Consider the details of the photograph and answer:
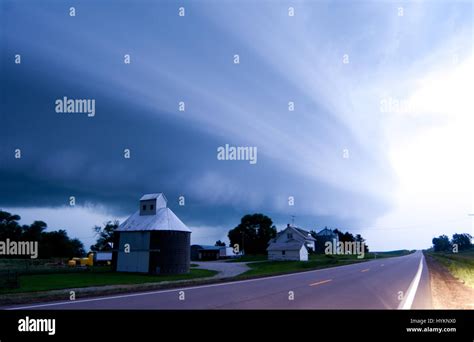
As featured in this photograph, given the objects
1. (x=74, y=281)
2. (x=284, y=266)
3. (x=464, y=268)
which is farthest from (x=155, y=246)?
(x=464, y=268)

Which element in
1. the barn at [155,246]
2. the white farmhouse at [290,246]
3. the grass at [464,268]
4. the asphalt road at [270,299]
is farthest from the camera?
the white farmhouse at [290,246]

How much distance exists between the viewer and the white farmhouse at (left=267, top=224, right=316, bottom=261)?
55844 millimetres

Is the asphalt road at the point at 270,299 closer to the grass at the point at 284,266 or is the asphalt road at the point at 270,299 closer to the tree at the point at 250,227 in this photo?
the tree at the point at 250,227

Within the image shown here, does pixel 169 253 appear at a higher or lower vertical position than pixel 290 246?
higher

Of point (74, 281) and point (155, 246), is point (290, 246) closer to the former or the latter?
point (155, 246)

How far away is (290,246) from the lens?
2245 inches

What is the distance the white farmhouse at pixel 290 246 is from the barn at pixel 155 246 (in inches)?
1127

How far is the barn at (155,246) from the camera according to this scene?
2805cm

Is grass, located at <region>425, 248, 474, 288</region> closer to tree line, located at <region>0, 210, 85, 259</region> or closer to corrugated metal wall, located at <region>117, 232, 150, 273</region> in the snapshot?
tree line, located at <region>0, 210, 85, 259</region>

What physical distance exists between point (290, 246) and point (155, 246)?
1325 inches

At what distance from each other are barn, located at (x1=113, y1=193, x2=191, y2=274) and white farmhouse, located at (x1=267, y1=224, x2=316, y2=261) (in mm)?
28628

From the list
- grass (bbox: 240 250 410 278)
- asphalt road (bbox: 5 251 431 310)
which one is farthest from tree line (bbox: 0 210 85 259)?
grass (bbox: 240 250 410 278)

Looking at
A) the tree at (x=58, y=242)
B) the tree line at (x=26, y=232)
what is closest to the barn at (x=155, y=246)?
the tree at (x=58, y=242)
